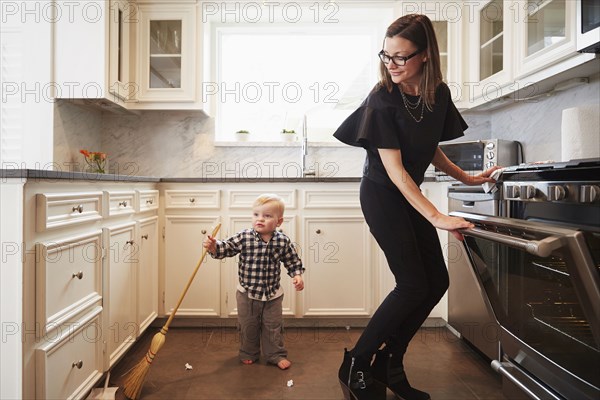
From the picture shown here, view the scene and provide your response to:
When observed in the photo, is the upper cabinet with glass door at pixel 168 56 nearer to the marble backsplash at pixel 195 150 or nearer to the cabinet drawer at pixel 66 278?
the marble backsplash at pixel 195 150

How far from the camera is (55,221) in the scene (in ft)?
4.70

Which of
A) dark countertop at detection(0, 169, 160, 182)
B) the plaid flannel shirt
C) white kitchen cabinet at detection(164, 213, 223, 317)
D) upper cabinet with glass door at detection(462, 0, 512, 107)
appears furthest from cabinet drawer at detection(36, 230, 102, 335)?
upper cabinet with glass door at detection(462, 0, 512, 107)

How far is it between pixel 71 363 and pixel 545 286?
60.3 inches

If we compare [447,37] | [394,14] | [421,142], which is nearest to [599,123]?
[421,142]

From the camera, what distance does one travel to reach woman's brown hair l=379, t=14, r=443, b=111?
1495 mm

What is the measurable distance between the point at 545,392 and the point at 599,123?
1.15 metres

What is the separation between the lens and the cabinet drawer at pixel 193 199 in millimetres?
2715

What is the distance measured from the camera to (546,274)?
4.01 feet

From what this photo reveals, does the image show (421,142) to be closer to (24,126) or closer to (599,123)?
(599,123)

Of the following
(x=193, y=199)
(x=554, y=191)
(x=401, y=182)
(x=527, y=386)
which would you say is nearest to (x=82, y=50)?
(x=193, y=199)

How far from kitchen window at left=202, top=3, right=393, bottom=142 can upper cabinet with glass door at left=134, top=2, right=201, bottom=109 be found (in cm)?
42

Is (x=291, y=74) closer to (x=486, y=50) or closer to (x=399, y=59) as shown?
(x=486, y=50)

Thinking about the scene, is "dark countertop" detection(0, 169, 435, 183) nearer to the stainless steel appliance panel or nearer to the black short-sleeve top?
the stainless steel appliance panel

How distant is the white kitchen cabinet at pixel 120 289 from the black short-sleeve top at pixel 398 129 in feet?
3.59
